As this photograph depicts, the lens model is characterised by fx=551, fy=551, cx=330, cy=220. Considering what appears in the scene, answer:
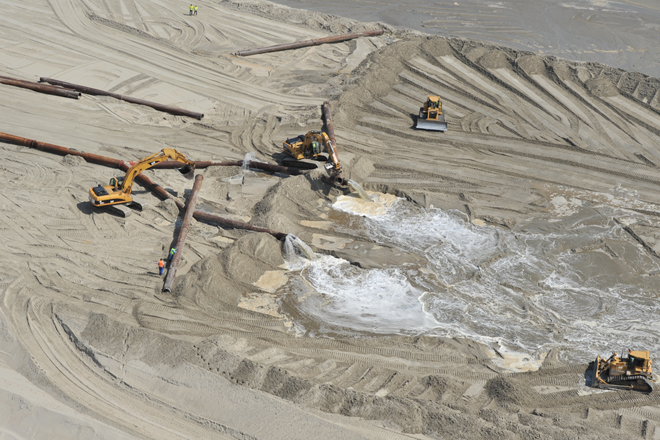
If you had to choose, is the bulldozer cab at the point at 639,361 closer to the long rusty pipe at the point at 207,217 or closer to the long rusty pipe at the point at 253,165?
the long rusty pipe at the point at 207,217

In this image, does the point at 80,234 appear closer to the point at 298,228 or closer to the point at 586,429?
the point at 298,228

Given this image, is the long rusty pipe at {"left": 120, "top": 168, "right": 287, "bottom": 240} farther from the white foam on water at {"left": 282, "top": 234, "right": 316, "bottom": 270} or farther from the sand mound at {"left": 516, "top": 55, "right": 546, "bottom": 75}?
the sand mound at {"left": 516, "top": 55, "right": 546, "bottom": 75}

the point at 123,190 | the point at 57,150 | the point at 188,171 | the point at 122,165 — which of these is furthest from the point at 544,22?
the point at 57,150

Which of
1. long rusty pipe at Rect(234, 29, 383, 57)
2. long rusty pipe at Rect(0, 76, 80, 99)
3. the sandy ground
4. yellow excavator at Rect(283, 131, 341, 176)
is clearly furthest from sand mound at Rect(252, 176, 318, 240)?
long rusty pipe at Rect(234, 29, 383, 57)

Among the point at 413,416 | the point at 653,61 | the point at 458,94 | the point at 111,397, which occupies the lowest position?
the point at 111,397

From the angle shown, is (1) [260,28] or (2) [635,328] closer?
(2) [635,328]

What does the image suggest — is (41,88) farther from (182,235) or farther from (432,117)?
(432,117)

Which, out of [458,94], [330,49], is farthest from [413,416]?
[330,49]
